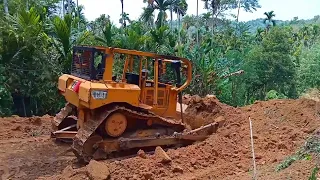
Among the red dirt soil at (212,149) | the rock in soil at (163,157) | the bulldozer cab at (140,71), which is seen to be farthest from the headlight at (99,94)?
the rock in soil at (163,157)

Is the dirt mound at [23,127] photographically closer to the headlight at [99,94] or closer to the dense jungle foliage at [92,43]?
the dense jungle foliage at [92,43]

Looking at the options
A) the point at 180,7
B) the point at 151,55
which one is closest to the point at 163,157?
the point at 151,55

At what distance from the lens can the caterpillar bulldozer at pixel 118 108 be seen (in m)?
7.89

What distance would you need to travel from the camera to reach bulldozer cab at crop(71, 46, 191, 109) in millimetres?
8102

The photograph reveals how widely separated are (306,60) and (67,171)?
19326 millimetres

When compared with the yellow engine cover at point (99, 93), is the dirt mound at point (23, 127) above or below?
below

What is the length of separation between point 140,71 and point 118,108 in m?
1.16

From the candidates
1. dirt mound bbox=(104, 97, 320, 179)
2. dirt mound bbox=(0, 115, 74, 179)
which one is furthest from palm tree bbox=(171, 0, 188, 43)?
dirt mound bbox=(104, 97, 320, 179)

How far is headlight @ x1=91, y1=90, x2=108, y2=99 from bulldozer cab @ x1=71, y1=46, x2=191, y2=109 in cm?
42

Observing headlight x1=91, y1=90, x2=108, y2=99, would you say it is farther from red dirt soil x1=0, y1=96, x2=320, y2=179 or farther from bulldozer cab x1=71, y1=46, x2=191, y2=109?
red dirt soil x1=0, y1=96, x2=320, y2=179

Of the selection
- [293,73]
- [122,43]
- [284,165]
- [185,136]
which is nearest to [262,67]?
[293,73]

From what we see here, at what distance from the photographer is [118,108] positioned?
7973 millimetres

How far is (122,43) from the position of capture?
691 inches

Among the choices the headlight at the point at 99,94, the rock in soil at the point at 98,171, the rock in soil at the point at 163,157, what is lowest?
the rock in soil at the point at 98,171
